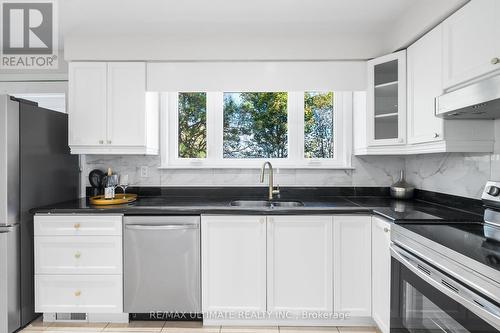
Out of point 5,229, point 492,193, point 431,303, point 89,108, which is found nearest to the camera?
point 431,303

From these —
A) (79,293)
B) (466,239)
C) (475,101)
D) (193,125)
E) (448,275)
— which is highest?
(193,125)

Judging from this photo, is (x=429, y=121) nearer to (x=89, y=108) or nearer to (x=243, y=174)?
(x=243, y=174)

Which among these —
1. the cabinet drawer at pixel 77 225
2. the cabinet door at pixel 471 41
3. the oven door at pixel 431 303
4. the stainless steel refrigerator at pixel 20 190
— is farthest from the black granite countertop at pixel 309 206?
the cabinet door at pixel 471 41

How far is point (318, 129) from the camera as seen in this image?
2.92m

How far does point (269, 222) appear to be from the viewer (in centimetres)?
221

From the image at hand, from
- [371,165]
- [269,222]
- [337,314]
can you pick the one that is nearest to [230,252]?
[269,222]

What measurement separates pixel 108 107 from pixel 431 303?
2.62 meters

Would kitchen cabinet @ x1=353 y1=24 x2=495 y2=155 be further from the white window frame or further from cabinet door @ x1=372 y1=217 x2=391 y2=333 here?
cabinet door @ x1=372 y1=217 x2=391 y2=333

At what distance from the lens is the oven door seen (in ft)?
3.61

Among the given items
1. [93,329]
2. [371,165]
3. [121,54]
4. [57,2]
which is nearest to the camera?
[57,2]

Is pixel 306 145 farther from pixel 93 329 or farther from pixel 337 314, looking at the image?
pixel 93 329

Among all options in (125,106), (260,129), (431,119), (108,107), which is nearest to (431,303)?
(431,119)

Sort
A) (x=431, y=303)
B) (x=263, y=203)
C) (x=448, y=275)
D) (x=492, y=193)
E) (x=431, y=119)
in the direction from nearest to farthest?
(x=448, y=275)
(x=431, y=303)
(x=492, y=193)
(x=431, y=119)
(x=263, y=203)

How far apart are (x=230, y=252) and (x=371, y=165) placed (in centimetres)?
158
